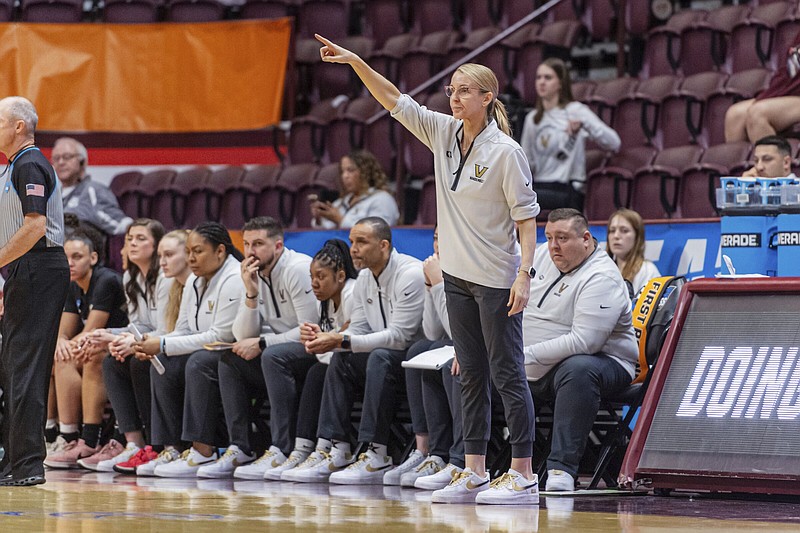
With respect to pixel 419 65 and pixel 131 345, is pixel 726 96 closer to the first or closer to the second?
pixel 419 65

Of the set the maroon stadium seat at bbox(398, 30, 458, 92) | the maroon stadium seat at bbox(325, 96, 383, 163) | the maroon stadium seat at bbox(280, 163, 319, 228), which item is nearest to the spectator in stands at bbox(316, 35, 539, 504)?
the maroon stadium seat at bbox(280, 163, 319, 228)

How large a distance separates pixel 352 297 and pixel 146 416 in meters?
1.55

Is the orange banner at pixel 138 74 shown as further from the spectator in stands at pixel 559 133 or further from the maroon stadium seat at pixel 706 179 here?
the maroon stadium seat at pixel 706 179

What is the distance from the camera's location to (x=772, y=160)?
7062 mm

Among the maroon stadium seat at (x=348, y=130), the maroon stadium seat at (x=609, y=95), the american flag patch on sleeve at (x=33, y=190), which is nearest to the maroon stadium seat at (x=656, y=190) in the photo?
the maroon stadium seat at (x=609, y=95)

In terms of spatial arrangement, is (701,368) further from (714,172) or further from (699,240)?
(714,172)

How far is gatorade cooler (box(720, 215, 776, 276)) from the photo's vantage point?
5898 mm

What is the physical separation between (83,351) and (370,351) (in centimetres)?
197

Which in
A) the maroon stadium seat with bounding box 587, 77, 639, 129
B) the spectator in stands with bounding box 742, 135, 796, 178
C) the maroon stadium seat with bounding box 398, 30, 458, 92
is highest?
the maroon stadium seat with bounding box 398, 30, 458, 92

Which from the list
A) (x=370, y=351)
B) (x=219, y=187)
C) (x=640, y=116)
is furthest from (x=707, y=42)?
(x=370, y=351)

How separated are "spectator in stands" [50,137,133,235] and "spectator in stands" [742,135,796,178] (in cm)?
462

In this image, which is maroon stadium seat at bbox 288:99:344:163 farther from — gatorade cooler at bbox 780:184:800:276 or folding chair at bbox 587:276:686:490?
gatorade cooler at bbox 780:184:800:276

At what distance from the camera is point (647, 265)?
6953mm

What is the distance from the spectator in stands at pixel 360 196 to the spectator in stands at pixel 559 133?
109cm
